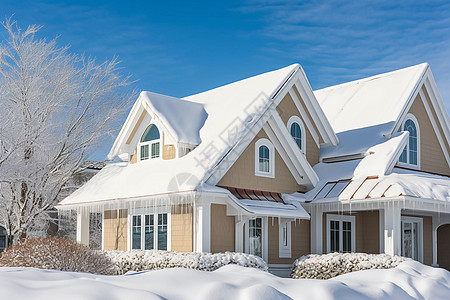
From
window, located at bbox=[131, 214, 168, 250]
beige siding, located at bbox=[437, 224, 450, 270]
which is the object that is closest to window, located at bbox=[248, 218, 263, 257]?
window, located at bbox=[131, 214, 168, 250]

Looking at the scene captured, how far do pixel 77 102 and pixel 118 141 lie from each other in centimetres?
507

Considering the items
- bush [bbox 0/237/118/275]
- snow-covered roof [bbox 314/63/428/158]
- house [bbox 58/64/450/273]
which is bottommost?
bush [bbox 0/237/118/275]

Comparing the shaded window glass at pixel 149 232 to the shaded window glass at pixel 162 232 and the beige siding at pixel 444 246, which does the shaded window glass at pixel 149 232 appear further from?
the beige siding at pixel 444 246

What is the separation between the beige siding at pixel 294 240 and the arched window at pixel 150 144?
4693 mm

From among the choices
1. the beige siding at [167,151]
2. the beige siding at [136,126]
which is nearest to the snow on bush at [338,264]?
the beige siding at [167,151]

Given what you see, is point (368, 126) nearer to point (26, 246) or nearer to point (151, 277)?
point (26, 246)

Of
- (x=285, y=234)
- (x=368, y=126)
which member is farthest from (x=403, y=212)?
(x=285, y=234)

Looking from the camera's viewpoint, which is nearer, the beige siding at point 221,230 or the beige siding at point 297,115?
the beige siding at point 221,230

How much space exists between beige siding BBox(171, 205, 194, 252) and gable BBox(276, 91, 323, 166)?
519cm

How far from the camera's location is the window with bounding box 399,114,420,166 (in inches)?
872

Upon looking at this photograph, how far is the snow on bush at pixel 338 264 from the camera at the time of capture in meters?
16.6

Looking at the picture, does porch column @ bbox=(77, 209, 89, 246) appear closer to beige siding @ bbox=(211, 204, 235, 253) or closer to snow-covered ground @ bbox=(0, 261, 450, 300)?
beige siding @ bbox=(211, 204, 235, 253)

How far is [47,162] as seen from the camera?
23734 mm

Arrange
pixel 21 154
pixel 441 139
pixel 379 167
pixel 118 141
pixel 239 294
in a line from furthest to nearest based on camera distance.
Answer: pixel 441 139 < pixel 21 154 < pixel 118 141 < pixel 379 167 < pixel 239 294
